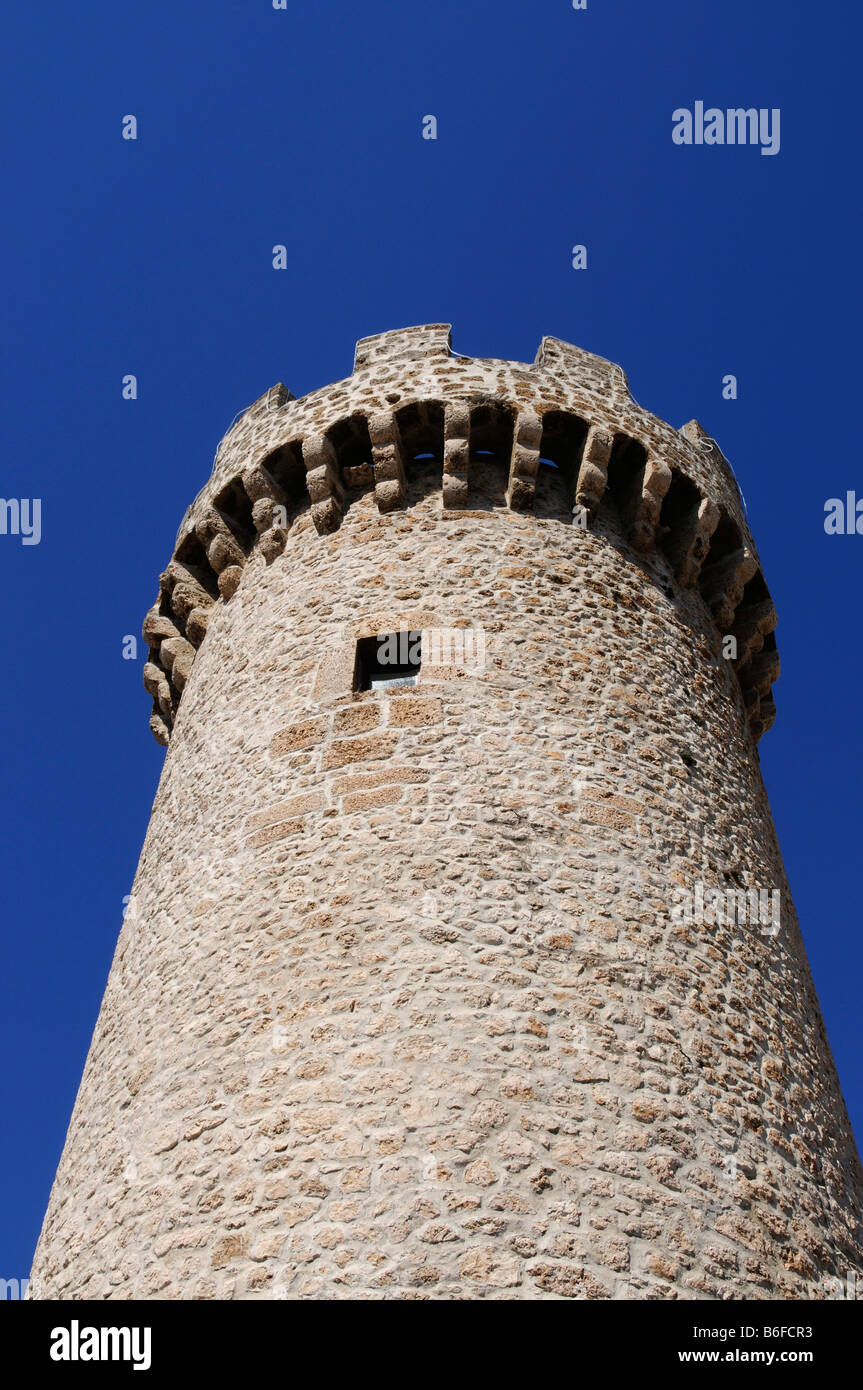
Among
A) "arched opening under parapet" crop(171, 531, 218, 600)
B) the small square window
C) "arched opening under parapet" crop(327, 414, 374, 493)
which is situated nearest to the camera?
the small square window

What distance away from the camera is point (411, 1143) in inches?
183

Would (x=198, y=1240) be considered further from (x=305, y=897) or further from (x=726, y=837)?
(x=726, y=837)

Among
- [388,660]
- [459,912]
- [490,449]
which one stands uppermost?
[490,449]

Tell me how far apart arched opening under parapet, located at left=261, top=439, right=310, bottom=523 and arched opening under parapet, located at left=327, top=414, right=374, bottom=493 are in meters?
0.35

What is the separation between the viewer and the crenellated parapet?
805 centimetres

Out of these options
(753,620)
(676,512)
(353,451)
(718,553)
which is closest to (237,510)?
(353,451)

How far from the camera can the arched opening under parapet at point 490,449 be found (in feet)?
26.3

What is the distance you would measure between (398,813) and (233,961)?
1.17m

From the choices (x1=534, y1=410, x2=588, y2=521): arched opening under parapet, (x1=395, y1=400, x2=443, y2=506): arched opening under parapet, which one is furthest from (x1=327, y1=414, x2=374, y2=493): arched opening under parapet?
(x1=534, y1=410, x2=588, y2=521): arched opening under parapet

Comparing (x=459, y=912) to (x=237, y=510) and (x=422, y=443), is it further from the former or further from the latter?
(x=237, y=510)

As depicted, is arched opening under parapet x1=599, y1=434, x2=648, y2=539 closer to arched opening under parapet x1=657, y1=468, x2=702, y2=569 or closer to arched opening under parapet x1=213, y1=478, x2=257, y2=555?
arched opening under parapet x1=657, y1=468, x2=702, y2=569

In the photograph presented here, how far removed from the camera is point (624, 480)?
8516mm

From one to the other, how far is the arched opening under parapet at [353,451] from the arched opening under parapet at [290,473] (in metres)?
0.35

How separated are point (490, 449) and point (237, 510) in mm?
2172
